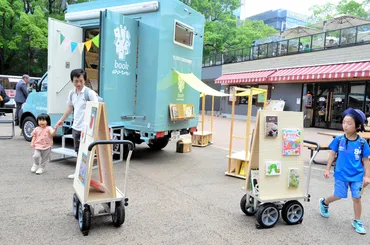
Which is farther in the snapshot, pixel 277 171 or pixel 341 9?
pixel 341 9

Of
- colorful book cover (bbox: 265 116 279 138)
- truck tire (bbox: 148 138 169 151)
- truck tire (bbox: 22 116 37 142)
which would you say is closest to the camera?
colorful book cover (bbox: 265 116 279 138)

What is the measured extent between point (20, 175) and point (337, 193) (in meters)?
5.15

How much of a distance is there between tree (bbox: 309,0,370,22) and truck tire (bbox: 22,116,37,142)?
130 ft

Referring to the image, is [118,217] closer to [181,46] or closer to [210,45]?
[181,46]

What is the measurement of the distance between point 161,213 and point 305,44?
1702cm

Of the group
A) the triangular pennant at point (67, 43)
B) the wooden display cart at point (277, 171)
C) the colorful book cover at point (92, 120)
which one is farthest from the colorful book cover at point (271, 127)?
the triangular pennant at point (67, 43)

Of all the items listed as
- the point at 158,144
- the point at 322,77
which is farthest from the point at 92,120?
the point at 322,77

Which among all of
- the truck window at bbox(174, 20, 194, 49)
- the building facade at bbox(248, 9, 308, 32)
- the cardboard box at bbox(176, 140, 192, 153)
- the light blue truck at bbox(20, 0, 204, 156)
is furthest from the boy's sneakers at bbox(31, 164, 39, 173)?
the building facade at bbox(248, 9, 308, 32)

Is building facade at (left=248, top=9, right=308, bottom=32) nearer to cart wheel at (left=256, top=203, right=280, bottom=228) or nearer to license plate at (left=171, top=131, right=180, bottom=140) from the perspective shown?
license plate at (left=171, top=131, right=180, bottom=140)

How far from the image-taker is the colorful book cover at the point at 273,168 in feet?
12.3

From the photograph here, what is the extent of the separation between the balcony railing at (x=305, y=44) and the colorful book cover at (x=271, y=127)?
1349 cm

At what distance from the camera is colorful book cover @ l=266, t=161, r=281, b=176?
374 centimetres

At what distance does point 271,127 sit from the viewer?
12.4ft

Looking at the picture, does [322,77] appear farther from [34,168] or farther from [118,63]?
[34,168]
